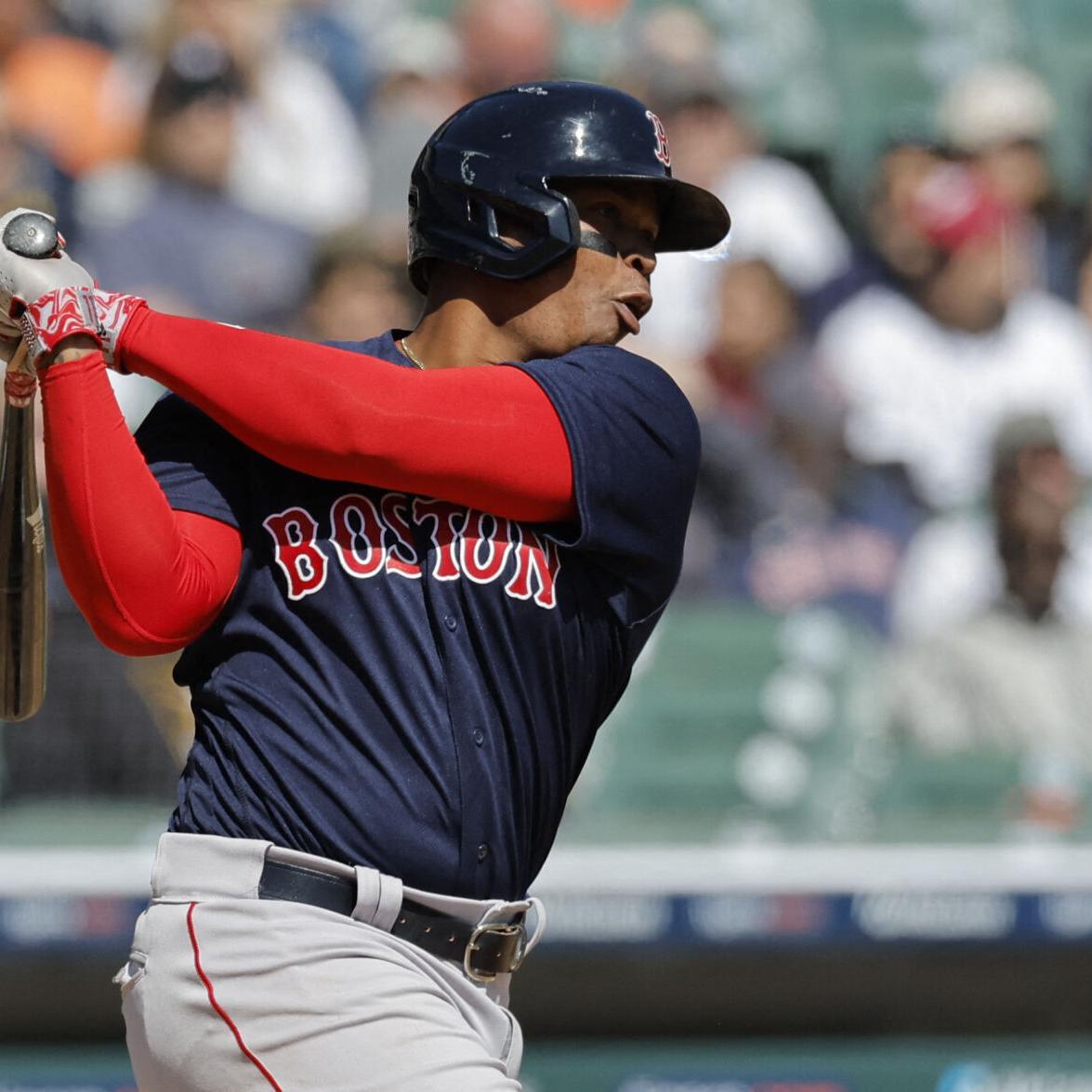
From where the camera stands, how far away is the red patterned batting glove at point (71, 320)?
6.05 feet

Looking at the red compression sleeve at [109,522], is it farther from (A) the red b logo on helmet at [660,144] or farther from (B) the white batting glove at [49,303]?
(A) the red b logo on helmet at [660,144]

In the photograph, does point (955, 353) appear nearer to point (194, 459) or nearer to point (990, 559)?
point (990, 559)

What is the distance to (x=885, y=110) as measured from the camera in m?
7.68

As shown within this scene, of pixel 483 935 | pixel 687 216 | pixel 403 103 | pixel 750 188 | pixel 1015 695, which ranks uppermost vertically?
pixel 403 103

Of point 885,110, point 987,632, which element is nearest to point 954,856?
point 987,632

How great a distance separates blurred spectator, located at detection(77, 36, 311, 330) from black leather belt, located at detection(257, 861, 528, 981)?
412 cm

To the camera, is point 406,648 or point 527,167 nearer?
point 406,648

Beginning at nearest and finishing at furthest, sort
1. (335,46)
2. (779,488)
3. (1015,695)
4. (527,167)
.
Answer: (527,167), (1015,695), (779,488), (335,46)

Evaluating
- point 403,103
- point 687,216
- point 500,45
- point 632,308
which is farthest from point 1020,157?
point 632,308

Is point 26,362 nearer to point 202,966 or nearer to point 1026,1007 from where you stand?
point 202,966

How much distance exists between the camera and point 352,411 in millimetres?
1890

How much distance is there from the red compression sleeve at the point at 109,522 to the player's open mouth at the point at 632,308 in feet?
1.86

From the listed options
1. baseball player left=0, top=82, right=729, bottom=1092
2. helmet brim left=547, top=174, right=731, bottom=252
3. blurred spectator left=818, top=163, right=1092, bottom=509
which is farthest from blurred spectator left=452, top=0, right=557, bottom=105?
baseball player left=0, top=82, right=729, bottom=1092

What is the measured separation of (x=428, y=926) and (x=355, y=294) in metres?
3.86
